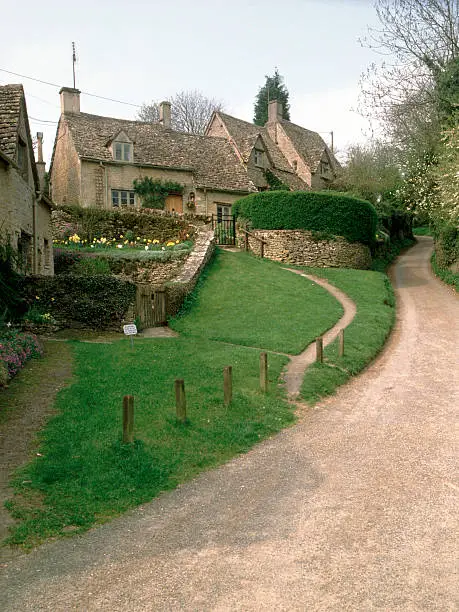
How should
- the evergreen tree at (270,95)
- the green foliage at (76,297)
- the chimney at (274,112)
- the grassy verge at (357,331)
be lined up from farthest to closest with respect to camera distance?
1. the evergreen tree at (270,95)
2. the chimney at (274,112)
3. the green foliage at (76,297)
4. the grassy verge at (357,331)

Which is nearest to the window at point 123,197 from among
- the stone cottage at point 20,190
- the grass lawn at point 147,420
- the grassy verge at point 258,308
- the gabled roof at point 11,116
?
the grassy verge at point 258,308

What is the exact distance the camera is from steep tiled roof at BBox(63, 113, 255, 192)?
36.3 meters

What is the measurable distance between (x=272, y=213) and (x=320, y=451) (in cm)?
2270

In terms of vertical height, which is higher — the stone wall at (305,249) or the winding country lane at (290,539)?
the stone wall at (305,249)

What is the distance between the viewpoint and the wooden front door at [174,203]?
3788 centimetres

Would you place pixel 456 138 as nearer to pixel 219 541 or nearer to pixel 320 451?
pixel 320 451

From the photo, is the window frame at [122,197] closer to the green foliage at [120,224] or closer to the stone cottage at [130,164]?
the stone cottage at [130,164]

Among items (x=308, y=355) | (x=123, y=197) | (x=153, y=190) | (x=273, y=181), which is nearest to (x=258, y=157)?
(x=273, y=181)

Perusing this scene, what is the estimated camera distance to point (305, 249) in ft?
97.9

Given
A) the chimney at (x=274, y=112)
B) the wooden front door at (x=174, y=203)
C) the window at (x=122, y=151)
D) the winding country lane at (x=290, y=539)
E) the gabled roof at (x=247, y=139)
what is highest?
the chimney at (x=274, y=112)

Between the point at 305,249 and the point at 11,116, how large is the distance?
16.8 meters

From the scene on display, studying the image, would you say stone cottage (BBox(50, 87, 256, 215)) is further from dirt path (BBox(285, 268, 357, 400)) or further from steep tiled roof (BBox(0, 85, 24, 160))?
dirt path (BBox(285, 268, 357, 400))

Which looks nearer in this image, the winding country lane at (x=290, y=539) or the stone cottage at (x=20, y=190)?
the winding country lane at (x=290, y=539)

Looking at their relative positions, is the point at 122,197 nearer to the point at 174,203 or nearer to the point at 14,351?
the point at 174,203
